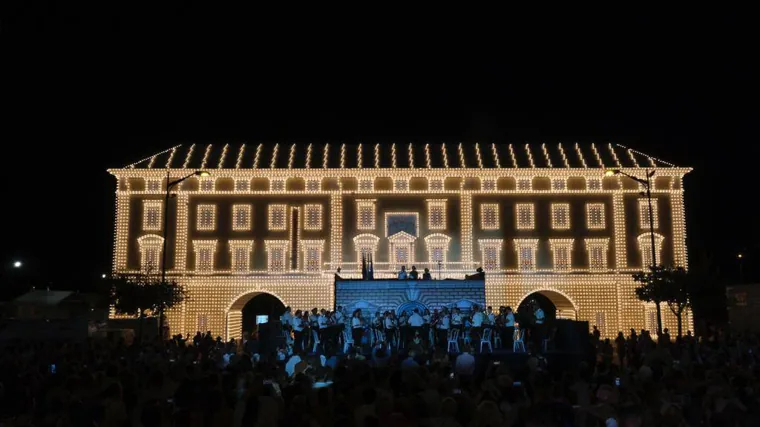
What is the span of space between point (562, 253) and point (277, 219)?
1852 centimetres

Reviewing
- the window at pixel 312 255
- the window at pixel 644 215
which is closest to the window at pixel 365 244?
the window at pixel 312 255

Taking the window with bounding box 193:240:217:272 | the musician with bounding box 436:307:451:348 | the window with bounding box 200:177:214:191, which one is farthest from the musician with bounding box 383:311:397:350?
the window with bounding box 200:177:214:191

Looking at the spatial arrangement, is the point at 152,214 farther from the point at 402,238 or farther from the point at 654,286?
the point at 654,286

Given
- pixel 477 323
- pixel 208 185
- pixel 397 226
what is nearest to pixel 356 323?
pixel 477 323

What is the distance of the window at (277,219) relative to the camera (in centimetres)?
4441

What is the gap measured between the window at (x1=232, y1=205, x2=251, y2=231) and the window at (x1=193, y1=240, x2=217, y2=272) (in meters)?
1.76

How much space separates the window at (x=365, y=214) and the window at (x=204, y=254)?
938 centimetres

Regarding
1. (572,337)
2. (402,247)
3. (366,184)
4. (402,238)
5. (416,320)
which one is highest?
(366,184)

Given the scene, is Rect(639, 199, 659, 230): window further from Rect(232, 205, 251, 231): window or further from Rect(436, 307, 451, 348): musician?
Rect(232, 205, 251, 231): window

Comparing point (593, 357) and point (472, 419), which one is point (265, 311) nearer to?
point (593, 357)

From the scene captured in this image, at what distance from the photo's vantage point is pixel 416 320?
27.1 m

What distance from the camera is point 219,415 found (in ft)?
26.5

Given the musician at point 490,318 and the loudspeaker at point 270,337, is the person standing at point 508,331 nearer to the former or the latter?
the musician at point 490,318

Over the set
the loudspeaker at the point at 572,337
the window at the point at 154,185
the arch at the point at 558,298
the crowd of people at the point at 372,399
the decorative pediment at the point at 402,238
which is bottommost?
the crowd of people at the point at 372,399
